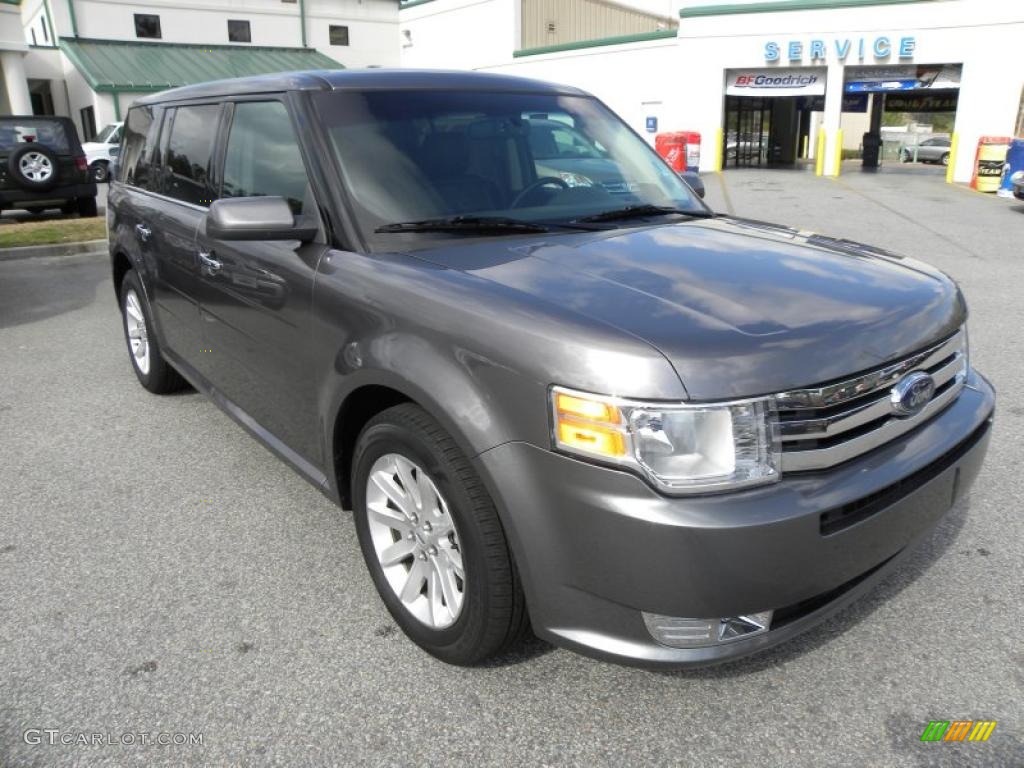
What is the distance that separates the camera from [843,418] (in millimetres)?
2096

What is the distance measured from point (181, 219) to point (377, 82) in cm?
138

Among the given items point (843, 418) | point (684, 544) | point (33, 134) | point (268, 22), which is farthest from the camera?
point (268, 22)

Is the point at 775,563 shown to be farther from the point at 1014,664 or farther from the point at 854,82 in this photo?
the point at 854,82

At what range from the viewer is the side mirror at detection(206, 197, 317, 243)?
2756mm

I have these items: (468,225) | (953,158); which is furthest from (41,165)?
(953,158)

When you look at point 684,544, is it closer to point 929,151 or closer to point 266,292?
point 266,292

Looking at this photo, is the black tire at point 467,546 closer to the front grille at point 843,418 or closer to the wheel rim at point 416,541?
the wheel rim at point 416,541

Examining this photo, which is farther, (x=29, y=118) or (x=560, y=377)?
(x=29, y=118)

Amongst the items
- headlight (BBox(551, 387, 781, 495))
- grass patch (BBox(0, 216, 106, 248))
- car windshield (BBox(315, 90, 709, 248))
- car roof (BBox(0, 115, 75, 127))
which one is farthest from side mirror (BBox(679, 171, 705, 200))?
car roof (BBox(0, 115, 75, 127))

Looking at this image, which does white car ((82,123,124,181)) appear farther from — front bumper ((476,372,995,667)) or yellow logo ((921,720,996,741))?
yellow logo ((921,720,996,741))

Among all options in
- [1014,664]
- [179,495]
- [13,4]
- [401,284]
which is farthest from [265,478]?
[13,4]

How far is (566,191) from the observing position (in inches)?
130

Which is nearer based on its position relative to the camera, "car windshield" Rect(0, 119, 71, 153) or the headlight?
the headlight

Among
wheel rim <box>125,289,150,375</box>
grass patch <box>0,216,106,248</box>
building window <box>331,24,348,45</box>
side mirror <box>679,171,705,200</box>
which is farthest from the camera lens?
building window <box>331,24,348,45</box>
